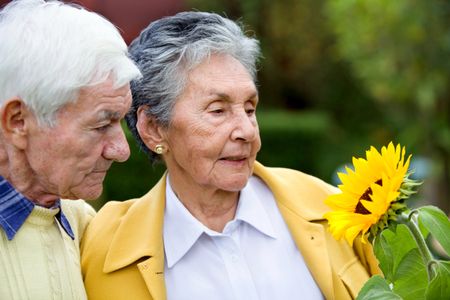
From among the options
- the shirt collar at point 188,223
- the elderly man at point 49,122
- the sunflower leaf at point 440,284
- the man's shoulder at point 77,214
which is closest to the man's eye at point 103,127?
the elderly man at point 49,122

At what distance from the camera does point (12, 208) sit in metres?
2.89

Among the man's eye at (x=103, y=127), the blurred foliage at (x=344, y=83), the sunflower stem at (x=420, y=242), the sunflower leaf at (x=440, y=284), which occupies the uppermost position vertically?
the man's eye at (x=103, y=127)

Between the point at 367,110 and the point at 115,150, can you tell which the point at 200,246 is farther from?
the point at 367,110

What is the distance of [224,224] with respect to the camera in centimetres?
365

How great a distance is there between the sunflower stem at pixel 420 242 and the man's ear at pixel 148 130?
1.19 meters

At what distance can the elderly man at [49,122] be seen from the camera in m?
2.76

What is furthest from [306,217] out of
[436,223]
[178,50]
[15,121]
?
[15,121]

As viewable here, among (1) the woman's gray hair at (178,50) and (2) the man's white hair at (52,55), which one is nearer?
(2) the man's white hair at (52,55)

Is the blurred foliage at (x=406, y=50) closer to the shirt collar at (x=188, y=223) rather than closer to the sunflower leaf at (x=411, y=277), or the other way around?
the shirt collar at (x=188, y=223)

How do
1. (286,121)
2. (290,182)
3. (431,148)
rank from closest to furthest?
1. (290,182)
2. (431,148)
3. (286,121)

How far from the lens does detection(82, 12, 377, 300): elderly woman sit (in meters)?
3.46

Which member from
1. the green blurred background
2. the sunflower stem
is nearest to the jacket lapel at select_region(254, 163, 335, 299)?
the sunflower stem

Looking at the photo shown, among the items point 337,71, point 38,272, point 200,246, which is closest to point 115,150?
point 38,272

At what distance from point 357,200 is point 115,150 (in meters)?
0.75
